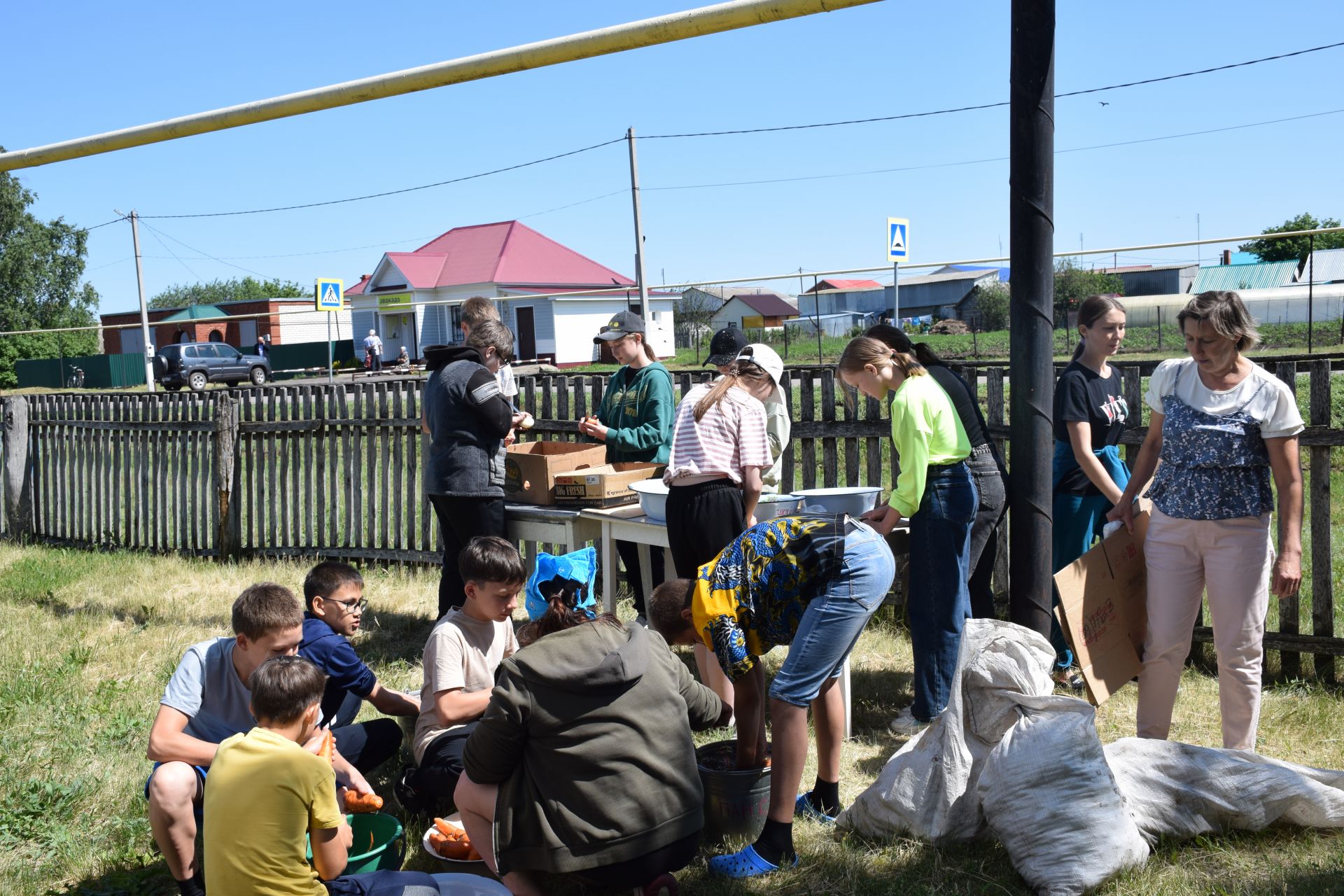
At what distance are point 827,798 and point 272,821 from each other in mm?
1948

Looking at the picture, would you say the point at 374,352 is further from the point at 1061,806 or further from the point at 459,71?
the point at 1061,806

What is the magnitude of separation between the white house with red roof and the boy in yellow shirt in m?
32.5

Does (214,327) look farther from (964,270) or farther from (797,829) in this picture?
(797,829)

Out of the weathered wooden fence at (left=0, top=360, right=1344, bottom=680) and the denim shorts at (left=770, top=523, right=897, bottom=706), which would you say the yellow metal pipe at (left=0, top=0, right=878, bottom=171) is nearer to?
the denim shorts at (left=770, top=523, right=897, bottom=706)

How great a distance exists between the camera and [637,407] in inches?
230

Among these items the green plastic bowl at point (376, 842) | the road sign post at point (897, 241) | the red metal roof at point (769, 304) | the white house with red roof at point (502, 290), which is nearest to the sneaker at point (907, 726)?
the green plastic bowl at point (376, 842)

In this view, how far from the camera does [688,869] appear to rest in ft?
11.5

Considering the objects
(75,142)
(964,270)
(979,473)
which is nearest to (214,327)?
(964,270)

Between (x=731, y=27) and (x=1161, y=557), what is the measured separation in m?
2.55

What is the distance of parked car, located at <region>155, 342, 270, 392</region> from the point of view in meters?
36.1

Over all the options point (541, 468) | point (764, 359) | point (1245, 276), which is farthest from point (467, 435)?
point (1245, 276)

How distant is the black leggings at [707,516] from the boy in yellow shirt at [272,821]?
6.40ft

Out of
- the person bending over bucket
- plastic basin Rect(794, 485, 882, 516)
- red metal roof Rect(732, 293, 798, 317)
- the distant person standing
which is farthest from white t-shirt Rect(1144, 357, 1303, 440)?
red metal roof Rect(732, 293, 798, 317)

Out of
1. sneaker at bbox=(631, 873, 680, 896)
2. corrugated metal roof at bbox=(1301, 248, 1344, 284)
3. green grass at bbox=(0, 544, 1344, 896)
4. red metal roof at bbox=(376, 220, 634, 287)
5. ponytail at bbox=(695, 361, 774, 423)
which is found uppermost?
red metal roof at bbox=(376, 220, 634, 287)
